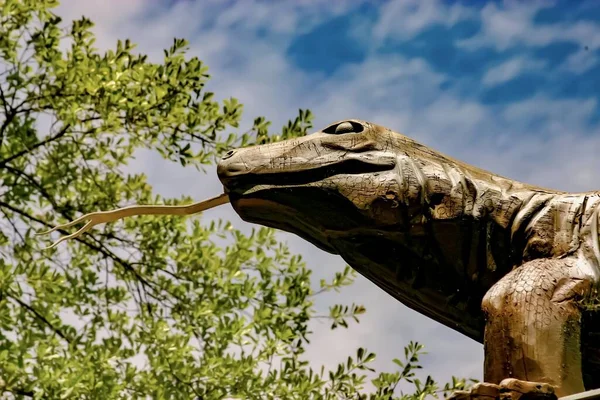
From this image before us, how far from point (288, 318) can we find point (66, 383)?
5.17ft

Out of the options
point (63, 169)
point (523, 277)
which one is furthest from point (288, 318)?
point (523, 277)

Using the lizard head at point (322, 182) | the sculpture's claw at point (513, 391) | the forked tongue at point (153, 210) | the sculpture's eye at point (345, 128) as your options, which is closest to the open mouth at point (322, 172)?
the lizard head at point (322, 182)

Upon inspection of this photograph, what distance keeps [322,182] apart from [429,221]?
384 millimetres

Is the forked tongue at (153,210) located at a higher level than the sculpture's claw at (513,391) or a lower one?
higher

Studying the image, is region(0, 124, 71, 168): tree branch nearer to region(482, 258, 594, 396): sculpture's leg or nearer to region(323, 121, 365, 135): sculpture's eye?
region(323, 121, 365, 135): sculpture's eye

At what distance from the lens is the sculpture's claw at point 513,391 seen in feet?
8.90

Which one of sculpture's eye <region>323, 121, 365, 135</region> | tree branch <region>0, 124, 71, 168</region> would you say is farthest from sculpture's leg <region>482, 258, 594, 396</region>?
tree branch <region>0, 124, 71, 168</region>

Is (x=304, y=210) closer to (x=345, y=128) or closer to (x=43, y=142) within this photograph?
(x=345, y=128)

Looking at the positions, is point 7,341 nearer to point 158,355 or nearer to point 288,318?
point 158,355

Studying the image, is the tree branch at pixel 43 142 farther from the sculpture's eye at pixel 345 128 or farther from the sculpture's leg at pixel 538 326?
the sculpture's leg at pixel 538 326

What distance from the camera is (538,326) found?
2.99 metres

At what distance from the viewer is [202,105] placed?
7.34 meters

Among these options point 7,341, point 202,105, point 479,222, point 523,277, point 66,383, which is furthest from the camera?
point 202,105

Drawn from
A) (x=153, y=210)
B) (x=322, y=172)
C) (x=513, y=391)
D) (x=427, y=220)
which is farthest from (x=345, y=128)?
(x=513, y=391)
